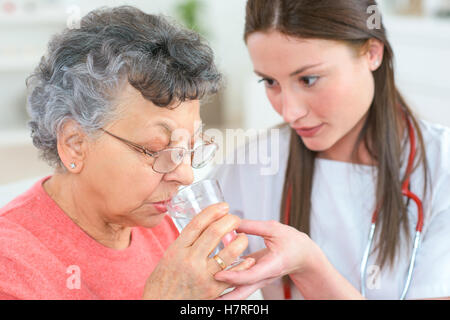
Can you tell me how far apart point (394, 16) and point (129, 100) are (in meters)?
4.18

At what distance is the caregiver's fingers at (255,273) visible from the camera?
1.17 meters

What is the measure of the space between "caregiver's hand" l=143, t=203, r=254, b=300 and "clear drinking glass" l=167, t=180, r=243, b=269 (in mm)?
54

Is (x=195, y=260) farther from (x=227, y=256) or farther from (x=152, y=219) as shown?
(x=152, y=219)

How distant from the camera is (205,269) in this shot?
45.3 inches

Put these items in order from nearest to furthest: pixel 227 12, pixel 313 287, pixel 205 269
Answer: pixel 205 269 < pixel 313 287 < pixel 227 12

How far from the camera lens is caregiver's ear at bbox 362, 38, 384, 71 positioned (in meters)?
1.68

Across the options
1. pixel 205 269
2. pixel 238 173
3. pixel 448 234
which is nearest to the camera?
pixel 205 269

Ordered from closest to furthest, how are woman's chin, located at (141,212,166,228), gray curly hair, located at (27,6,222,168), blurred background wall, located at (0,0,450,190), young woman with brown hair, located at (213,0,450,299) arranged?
gray curly hair, located at (27,6,222,168) < woman's chin, located at (141,212,166,228) < young woman with brown hair, located at (213,0,450,299) < blurred background wall, located at (0,0,450,190)

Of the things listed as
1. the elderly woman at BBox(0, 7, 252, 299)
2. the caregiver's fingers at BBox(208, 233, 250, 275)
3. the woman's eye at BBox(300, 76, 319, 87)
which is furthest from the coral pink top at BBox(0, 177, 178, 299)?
the woman's eye at BBox(300, 76, 319, 87)

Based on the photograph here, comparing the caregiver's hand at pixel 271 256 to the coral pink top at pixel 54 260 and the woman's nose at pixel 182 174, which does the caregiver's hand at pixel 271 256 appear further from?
the coral pink top at pixel 54 260

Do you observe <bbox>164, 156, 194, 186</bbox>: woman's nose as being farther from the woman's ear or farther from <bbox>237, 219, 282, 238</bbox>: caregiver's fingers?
the woman's ear
